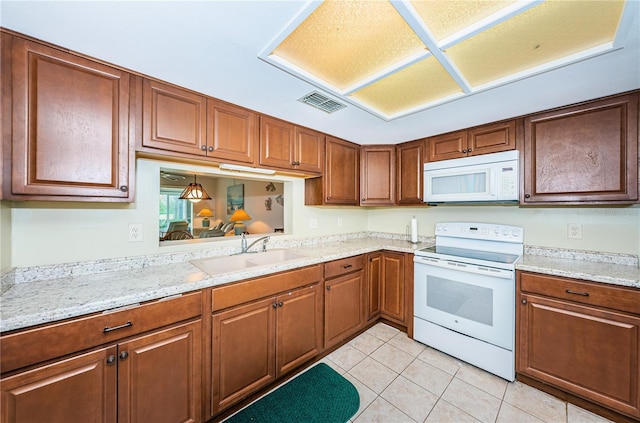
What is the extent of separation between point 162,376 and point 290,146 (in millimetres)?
1837

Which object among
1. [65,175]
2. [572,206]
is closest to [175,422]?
[65,175]

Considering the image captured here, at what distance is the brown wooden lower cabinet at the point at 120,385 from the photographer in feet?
3.19

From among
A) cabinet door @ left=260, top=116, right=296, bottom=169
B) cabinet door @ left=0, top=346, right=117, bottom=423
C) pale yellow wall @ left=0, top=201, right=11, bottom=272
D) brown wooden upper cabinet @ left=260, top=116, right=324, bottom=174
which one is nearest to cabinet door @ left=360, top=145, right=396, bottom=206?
brown wooden upper cabinet @ left=260, top=116, right=324, bottom=174

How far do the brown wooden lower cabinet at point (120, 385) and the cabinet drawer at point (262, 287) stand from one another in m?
0.18

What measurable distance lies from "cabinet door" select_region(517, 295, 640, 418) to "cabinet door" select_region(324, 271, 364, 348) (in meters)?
1.31

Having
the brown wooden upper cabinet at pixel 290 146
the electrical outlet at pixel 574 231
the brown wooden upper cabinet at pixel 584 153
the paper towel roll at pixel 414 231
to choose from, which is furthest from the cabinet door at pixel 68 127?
the electrical outlet at pixel 574 231

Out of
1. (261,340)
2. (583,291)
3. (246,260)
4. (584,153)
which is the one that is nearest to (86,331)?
(261,340)

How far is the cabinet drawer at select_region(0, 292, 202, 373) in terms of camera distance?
37.1 inches

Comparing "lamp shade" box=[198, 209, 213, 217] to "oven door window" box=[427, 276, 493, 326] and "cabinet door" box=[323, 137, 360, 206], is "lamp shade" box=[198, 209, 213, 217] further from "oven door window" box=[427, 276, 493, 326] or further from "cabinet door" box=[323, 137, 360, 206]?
"oven door window" box=[427, 276, 493, 326]

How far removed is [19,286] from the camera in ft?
4.11

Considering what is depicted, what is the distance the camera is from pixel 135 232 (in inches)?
64.9

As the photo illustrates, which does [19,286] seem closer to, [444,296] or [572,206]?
[444,296]

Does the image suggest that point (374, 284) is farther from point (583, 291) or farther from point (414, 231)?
point (583, 291)

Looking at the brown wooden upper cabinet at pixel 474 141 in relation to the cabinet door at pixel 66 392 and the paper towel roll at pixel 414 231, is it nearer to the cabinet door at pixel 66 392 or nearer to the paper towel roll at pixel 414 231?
the paper towel roll at pixel 414 231
